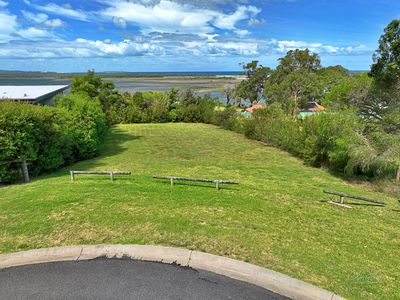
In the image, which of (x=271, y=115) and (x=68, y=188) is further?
(x=271, y=115)

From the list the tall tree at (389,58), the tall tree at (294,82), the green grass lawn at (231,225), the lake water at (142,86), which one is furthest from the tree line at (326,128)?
the lake water at (142,86)

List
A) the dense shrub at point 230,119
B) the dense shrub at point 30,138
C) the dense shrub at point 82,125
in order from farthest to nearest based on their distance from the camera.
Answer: the dense shrub at point 230,119, the dense shrub at point 82,125, the dense shrub at point 30,138

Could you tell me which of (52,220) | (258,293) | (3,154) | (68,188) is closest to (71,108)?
(3,154)

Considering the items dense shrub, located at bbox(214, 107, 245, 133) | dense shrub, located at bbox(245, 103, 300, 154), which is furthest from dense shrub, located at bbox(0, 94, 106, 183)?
dense shrub, located at bbox(214, 107, 245, 133)

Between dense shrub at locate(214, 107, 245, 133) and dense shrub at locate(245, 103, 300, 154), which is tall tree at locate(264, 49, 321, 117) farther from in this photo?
dense shrub at locate(245, 103, 300, 154)

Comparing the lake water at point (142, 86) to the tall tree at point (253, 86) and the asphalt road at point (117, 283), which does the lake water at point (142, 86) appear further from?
the asphalt road at point (117, 283)

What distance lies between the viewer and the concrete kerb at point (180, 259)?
3.60 m

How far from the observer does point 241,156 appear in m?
17.7

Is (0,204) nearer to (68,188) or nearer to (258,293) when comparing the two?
(68,188)

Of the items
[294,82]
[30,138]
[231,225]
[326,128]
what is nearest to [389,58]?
[326,128]

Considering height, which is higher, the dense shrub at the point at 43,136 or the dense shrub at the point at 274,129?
the dense shrub at the point at 43,136

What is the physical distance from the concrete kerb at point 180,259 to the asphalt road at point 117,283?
11cm

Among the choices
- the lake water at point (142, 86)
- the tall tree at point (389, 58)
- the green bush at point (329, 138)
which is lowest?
the lake water at point (142, 86)

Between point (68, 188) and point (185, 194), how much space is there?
9.69ft
